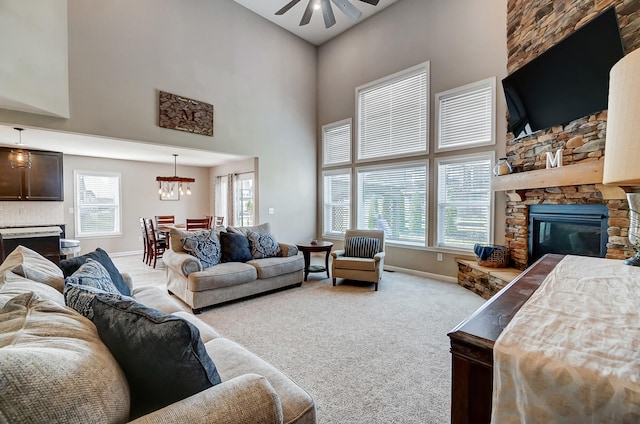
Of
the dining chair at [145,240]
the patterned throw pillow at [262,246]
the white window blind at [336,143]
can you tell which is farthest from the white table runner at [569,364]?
the dining chair at [145,240]

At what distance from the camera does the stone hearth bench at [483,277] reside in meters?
3.59

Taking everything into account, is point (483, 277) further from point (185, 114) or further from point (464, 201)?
point (185, 114)

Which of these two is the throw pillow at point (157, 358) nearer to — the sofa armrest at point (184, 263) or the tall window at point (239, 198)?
the sofa armrest at point (184, 263)

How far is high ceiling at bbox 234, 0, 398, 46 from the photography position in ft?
17.9

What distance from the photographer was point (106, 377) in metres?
0.82

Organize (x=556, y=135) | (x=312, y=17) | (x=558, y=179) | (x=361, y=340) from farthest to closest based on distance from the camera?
(x=312, y=17) → (x=556, y=135) → (x=558, y=179) → (x=361, y=340)

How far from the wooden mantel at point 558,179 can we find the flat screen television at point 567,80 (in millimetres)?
616

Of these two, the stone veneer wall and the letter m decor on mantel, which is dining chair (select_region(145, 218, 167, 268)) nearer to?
the letter m decor on mantel

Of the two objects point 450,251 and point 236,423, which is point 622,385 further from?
point 450,251

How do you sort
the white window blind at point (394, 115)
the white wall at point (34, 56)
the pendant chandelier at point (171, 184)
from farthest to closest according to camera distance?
the pendant chandelier at point (171, 184) < the white window blind at point (394, 115) < the white wall at point (34, 56)

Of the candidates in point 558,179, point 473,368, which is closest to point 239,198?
point 558,179

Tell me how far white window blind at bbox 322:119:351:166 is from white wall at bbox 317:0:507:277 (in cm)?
22

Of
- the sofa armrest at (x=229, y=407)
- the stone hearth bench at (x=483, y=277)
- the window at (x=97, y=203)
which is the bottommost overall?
the stone hearth bench at (x=483, y=277)

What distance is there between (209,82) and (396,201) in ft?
13.4
